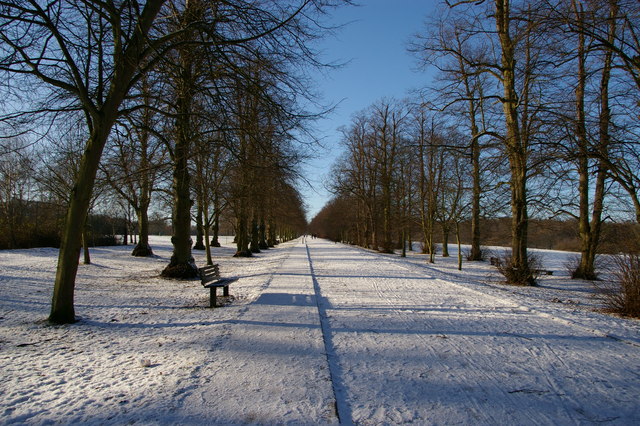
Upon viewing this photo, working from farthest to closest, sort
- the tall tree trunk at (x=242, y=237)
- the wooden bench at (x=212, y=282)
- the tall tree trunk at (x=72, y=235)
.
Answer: the tall tree trunk at (x=242, y=237) → the wooden bench at (x=212, y=282) → the tall tree trunk at (x=72, y=235)

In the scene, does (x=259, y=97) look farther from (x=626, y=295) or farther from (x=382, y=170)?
(x=382, y=170)


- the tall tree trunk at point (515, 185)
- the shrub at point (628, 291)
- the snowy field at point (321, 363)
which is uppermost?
the tall tree trunk at point (515, 185)

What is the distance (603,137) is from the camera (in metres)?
7.62

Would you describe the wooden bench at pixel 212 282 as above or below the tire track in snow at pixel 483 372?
above

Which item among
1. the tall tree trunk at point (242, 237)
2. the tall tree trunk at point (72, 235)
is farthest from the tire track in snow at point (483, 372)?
the tall tree trunk at point (242, 237)

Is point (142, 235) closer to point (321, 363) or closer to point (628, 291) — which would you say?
point (321, 363)

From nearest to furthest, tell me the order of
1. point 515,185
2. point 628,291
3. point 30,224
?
point 628,291 < point 515,185 < point 30,224

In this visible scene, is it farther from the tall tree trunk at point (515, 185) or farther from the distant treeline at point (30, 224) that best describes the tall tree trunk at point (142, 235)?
the tall tree trunk at point (515, 185)

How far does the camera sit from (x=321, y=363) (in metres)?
3.81

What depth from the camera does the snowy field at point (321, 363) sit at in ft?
9.46

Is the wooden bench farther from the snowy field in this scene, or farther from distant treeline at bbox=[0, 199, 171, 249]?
distant treeline at bbox=[0, 199, 171, 249]

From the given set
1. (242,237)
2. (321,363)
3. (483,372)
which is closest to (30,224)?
(242,237)

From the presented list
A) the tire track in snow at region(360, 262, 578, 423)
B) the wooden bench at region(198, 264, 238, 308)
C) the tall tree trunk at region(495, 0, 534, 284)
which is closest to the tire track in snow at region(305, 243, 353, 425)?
the tire track in snow at region(360, 262, 578, 423)

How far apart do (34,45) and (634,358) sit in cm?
1050
